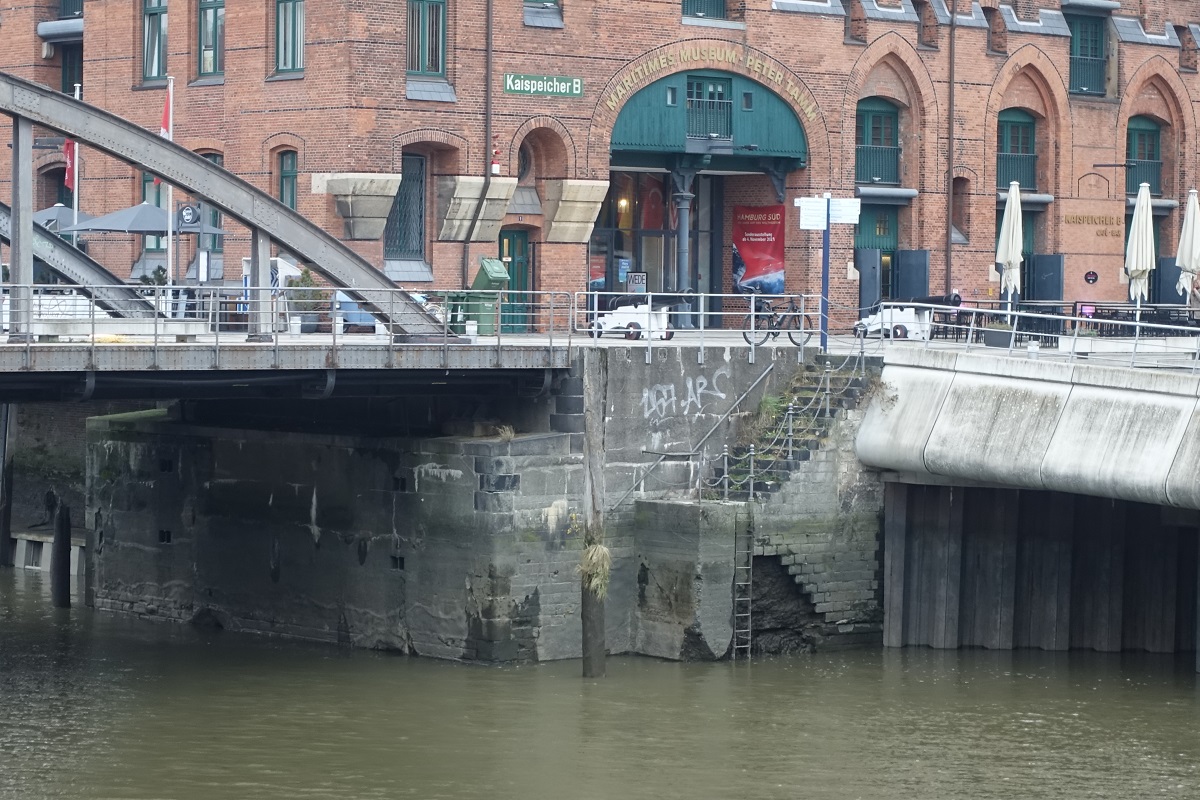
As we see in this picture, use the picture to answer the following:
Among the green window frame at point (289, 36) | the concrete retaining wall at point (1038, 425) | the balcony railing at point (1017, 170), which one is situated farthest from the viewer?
the balcony railing at point (1017, 170)

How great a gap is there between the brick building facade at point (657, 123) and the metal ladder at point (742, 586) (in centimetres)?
1184

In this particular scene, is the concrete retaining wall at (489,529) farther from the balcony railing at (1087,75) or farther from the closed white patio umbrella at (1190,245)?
the balcony railing at (1087,75)

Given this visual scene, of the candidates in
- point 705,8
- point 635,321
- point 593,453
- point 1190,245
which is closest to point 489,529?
point 593,453

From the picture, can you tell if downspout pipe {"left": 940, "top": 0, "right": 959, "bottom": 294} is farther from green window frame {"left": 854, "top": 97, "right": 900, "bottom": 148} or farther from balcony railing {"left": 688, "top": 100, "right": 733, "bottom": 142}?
balcony railing {"left": 688, "top": 100, "right": 733, "bottom": 142}

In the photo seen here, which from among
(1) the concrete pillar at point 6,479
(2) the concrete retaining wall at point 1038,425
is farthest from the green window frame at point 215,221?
(2) the concrete retaining wall at point 1038,425

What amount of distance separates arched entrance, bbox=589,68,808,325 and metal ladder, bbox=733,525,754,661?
13594mm

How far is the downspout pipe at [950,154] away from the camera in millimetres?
46594

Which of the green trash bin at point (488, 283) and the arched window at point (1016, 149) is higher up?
the arched window at point (1016, 149)

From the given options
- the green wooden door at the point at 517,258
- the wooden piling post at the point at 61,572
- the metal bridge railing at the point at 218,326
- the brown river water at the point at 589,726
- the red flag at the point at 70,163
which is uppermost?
the red flag at the point at 70,163

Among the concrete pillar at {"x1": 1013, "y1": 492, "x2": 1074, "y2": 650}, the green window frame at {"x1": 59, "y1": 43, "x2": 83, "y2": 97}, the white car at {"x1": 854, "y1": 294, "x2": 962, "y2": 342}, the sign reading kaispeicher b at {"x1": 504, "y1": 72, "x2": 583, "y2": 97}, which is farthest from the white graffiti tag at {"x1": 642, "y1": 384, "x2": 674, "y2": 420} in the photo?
the green window frame at {"x1": 59, "y1": 43, "x2": 83, "y2": 97}

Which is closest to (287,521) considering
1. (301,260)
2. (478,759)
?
(301,260)

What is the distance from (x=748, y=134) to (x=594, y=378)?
1400 centimetres

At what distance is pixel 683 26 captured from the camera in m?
42.6

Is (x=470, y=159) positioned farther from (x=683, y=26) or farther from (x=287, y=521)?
(x=287, y=521)
